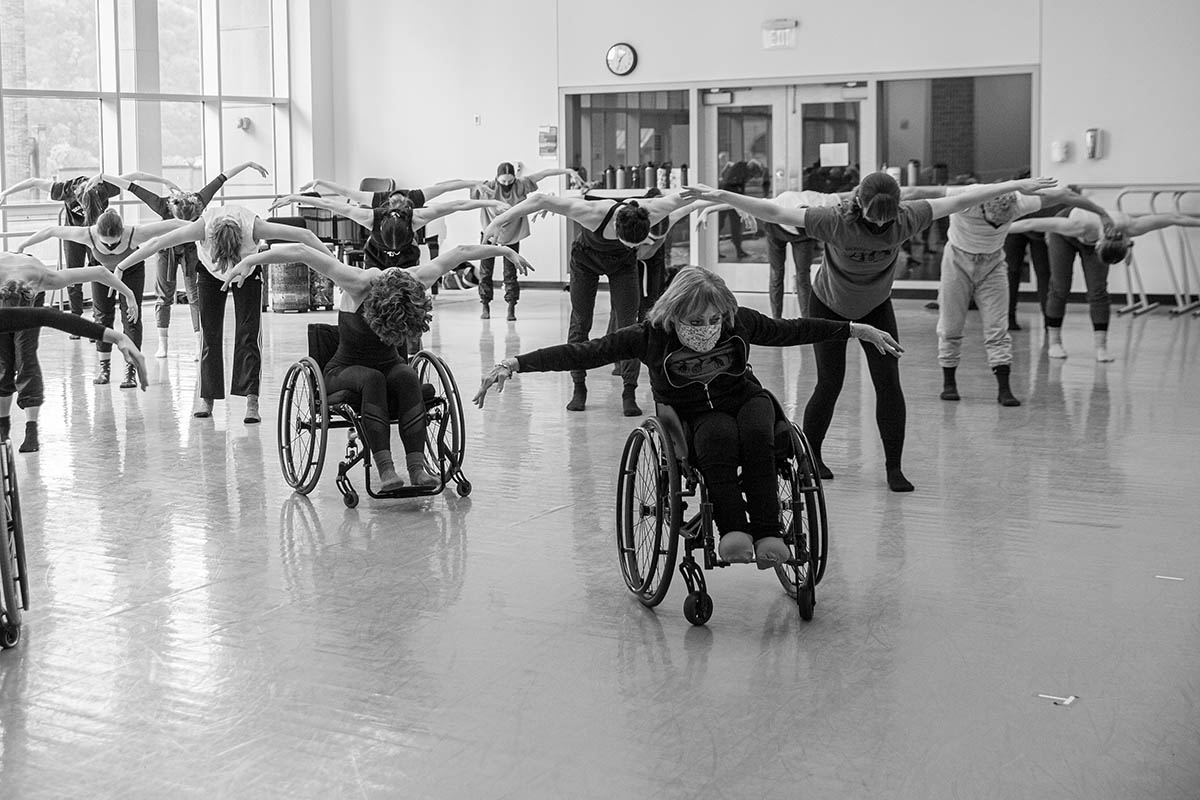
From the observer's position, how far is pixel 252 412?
850 cm

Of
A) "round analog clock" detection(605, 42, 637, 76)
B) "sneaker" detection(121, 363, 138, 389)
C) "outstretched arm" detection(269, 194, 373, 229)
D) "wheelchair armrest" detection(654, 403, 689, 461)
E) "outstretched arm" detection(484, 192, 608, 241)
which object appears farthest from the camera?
"round analog clock" detection(605, 42, 637, 76)

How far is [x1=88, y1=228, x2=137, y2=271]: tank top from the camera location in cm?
898

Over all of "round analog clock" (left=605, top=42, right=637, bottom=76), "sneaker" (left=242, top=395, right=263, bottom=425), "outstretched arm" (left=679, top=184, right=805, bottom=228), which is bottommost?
"sneaker" (left=242, top=395, right=263, bottom=425)

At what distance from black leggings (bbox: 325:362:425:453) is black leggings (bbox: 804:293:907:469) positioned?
170 centimetres

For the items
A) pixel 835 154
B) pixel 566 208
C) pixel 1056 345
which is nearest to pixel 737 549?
pixel 566 208

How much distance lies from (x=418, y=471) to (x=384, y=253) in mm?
1920

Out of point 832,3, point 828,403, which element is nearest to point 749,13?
point 832,3

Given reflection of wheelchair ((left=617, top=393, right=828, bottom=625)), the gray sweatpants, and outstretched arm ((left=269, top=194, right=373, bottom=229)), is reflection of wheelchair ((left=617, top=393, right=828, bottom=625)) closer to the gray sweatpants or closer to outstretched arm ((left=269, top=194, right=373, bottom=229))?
the gray sweatpants

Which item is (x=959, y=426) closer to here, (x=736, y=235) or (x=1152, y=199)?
(x=1152, y=199)

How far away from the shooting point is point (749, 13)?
16.2 meters

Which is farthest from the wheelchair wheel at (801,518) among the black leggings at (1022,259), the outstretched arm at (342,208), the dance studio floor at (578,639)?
the black leggings at (1022,259)

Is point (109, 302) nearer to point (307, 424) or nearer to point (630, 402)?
point (630, 402)

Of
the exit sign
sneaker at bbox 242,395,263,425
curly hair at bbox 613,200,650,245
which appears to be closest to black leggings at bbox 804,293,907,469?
curly hair at bbox 613,200,650,245

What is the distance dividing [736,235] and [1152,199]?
16.0 ft
